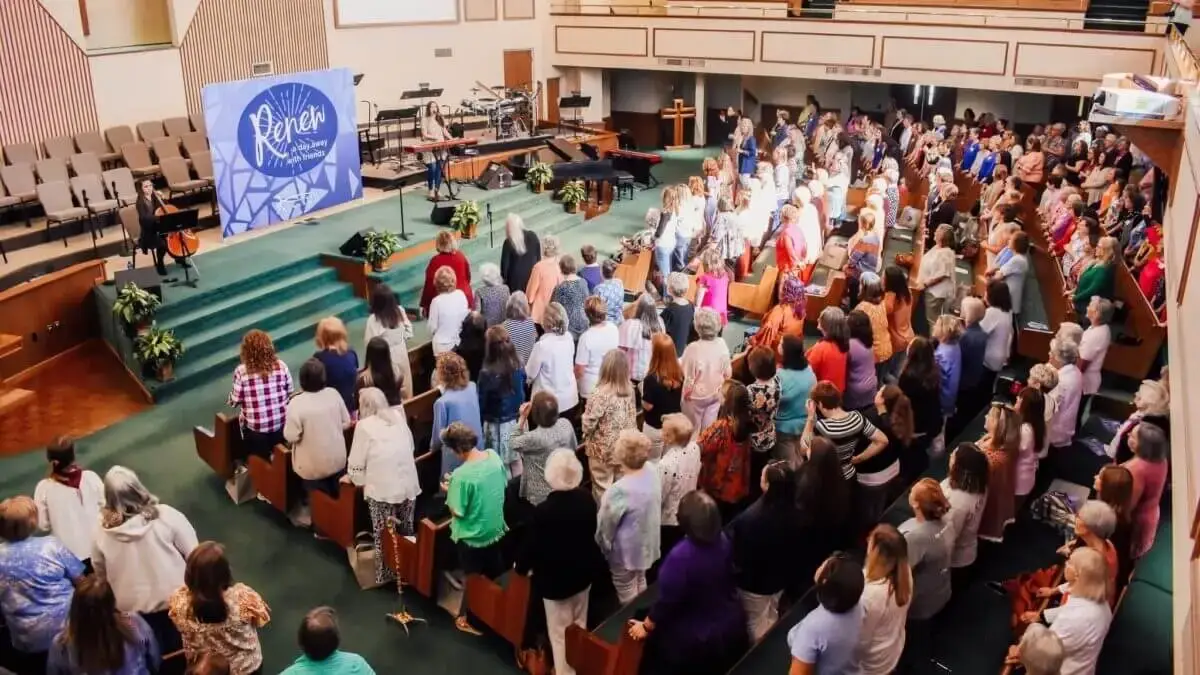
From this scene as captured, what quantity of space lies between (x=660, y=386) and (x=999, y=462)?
179cm

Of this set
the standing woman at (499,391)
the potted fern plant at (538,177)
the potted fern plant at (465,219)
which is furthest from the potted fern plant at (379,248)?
the standing woman at (499,391)

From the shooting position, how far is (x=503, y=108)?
15789 mm

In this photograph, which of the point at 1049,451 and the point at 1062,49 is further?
the point at 1062,49

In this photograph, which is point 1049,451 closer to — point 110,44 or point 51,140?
point 51,140

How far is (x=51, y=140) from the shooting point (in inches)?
426

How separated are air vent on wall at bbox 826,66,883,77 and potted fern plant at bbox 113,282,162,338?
39.9 feet

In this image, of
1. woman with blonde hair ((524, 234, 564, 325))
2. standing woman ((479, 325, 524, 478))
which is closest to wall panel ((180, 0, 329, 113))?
woman with blonde hair ((524, 234, 564, 325))

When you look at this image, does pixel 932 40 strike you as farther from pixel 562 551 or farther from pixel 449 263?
pixel 562 551

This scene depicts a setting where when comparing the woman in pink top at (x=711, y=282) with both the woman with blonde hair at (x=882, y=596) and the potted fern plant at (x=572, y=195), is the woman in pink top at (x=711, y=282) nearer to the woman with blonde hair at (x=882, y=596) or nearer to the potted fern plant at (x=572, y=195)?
the woman with blonde hair at (x=882, y=596)

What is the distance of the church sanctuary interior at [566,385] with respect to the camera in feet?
12.4

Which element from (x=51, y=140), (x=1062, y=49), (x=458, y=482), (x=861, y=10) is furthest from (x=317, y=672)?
(x=861, y=10)

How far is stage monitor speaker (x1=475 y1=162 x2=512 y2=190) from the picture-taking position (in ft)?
41.8

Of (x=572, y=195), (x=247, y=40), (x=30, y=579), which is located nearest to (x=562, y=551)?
(x=30, y=579)

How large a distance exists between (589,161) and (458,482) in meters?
10.2
